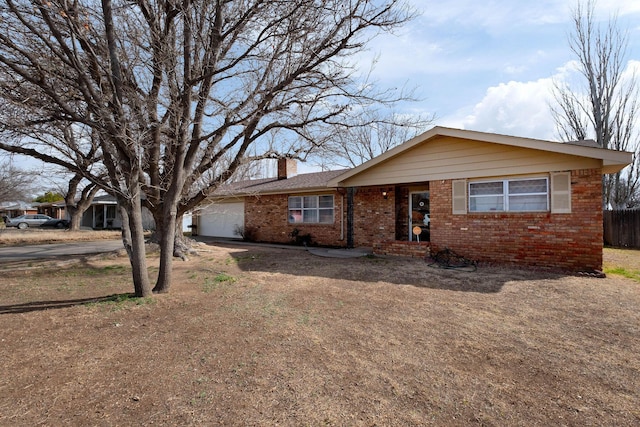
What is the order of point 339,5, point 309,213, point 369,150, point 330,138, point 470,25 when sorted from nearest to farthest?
point 339,5 < point 470,25 < point 330,138 < point 309,213 < point 369,150

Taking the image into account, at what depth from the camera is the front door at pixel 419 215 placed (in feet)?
37.6

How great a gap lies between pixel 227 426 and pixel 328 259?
7.82m

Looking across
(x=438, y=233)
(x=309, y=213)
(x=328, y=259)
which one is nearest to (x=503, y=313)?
(x=438, y=233)

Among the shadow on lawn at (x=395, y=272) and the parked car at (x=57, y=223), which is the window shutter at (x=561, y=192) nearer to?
the shadow on lawn at (x=395, y=272)

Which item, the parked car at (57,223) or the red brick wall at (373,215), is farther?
the parked car at (57,223)

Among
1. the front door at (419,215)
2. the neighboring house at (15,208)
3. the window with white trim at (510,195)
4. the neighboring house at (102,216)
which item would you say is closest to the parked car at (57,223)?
the neighboring house at (102,216)

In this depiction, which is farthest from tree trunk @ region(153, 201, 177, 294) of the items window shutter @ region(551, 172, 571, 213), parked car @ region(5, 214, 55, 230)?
parked car @ region(5, 214, 55, 230)

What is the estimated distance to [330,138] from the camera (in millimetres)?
8430

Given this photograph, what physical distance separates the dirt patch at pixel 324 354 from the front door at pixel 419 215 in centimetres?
471

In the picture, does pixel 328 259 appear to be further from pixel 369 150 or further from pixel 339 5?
pixel 369 150

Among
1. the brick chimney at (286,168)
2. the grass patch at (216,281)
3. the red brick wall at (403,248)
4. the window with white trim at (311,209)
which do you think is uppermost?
the brick chimney at (286,168)

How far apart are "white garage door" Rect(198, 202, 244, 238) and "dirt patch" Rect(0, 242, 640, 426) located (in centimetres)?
1061

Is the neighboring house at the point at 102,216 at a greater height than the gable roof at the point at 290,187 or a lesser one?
lesser

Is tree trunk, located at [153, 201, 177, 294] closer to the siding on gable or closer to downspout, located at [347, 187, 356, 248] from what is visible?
the siding on gable
